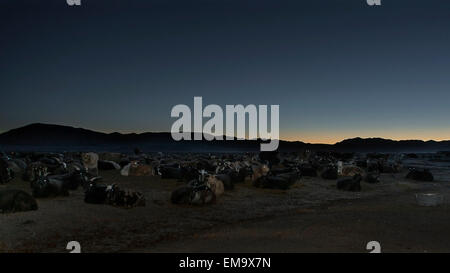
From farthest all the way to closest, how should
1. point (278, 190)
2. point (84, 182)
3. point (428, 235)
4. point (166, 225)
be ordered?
point (278, 190), point (84, 182), point (166, 225), point (428, 235)

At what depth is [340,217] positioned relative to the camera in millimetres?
11203

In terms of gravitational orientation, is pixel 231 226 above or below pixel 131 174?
below

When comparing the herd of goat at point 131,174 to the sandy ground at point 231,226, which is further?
the herd of goat at point 131,174

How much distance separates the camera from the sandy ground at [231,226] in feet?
26.2

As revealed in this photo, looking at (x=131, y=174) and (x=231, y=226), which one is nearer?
(x=231, y=226)

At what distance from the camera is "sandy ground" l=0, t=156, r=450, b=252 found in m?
8.00

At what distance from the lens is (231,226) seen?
1033cm

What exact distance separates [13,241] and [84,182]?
9070 millimetres

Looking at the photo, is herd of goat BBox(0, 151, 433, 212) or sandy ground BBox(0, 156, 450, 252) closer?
sandy ground BBox(0, 156, 450, 252)

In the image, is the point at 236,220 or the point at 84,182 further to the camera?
the point at 84,182

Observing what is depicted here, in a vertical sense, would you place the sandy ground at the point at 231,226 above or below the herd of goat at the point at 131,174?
below

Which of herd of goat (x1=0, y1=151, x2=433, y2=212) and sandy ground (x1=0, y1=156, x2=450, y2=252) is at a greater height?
herd of goat (x1=0, y1=151, x2=433, y2=212)
